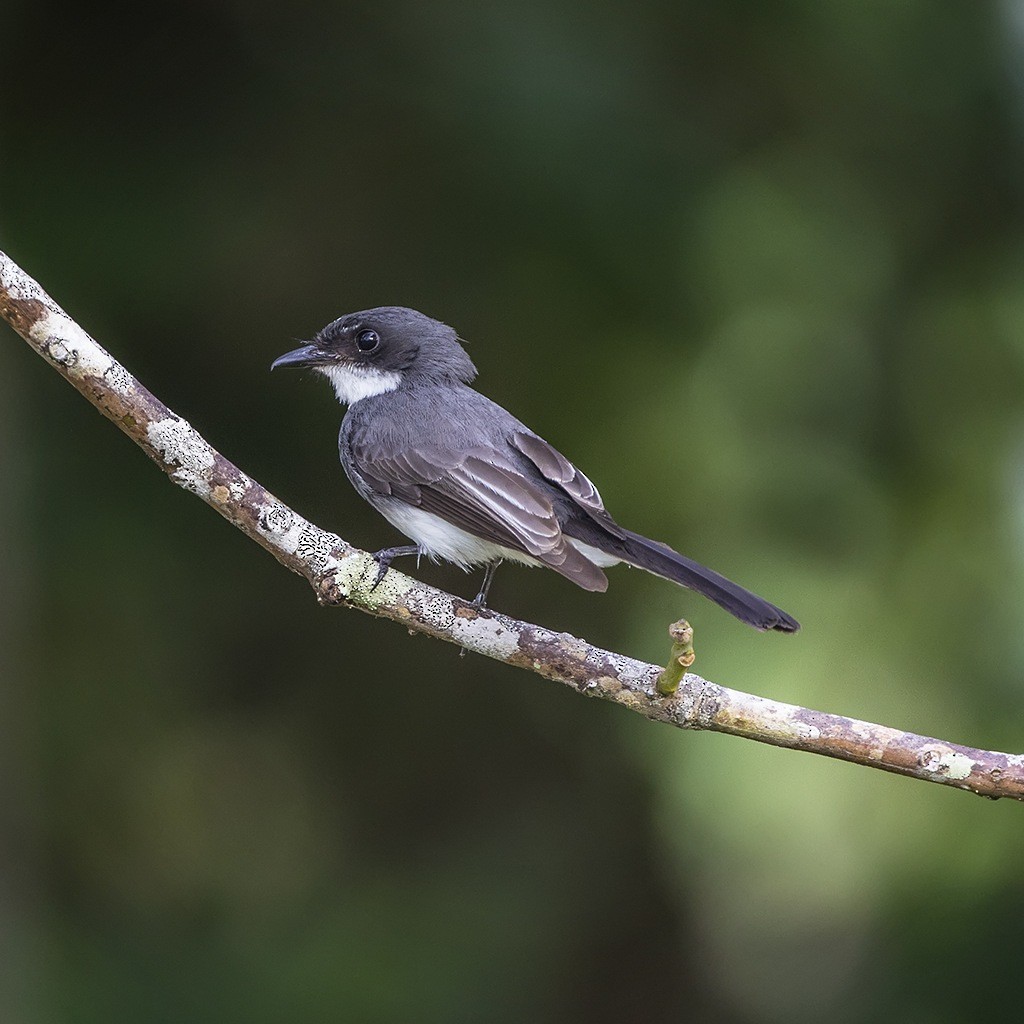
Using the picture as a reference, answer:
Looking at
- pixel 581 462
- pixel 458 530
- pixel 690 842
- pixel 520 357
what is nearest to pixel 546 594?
pixel 581 462

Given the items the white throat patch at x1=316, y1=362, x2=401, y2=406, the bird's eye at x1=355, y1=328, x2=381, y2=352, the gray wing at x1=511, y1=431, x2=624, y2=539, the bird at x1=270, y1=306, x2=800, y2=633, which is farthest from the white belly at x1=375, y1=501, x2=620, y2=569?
the bird's eye at x1=355, y1=328, x2=381, y2=352

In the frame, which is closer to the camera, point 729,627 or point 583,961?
point 729,627

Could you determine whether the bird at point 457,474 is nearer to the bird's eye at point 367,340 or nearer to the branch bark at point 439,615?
the bird's eye at point 367,340

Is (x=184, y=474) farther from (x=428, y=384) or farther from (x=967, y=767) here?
(x=967, y=767)

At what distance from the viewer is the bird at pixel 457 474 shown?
3.36 m

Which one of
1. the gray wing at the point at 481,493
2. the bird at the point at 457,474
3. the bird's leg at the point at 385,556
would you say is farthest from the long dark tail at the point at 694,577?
the bird's leg at the point at 385,556

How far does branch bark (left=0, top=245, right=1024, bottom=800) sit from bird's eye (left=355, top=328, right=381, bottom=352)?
4.21ft

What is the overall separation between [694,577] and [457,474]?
2.43 feet

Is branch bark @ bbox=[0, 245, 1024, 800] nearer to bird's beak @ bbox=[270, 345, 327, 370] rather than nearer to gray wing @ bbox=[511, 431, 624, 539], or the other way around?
gray wing @ bbox=[511, 431, 624, 539]

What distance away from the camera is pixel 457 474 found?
3650mm

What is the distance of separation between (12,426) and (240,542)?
0.96 meters

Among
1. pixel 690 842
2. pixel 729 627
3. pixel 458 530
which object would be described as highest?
pixel 729 627

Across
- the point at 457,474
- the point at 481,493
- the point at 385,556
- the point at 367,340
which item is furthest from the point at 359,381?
the point at 385,556

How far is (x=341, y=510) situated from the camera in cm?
541
